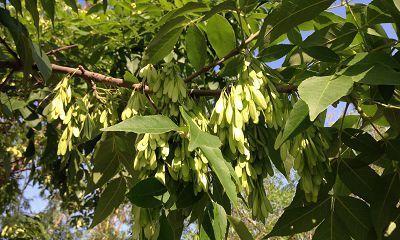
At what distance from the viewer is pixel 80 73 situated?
1.26 m

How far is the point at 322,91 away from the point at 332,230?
441 mm

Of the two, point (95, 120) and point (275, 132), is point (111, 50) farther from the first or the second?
point (275, 132)

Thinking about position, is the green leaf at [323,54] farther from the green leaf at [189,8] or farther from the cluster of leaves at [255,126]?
the green leaf at [189,8]

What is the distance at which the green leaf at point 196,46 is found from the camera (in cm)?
108

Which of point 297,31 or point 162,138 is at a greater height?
point 297,31

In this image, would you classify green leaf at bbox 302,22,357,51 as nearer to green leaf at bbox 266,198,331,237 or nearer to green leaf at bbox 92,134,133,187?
green leaf at bbox 266,198,331,237

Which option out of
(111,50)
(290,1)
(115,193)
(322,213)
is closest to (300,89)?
(290,1)

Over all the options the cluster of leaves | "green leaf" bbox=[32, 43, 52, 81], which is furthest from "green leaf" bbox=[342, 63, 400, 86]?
"green leaf" bbox=[32, 43, 52, 81]

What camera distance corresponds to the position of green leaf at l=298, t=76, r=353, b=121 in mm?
654

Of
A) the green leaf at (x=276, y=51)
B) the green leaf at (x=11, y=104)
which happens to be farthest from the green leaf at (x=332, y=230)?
the green leaf at (x=11, y=104)

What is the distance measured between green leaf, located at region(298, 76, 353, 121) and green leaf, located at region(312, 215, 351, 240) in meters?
0.41

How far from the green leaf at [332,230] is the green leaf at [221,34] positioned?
17.4 inches

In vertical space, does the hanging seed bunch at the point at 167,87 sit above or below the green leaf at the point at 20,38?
below

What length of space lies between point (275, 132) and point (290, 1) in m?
0.30
